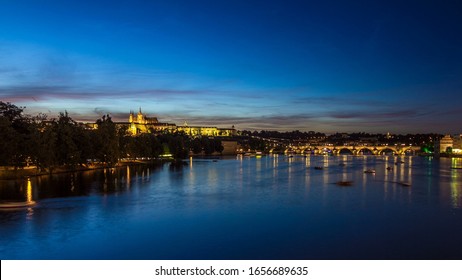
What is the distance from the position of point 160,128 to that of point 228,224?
15061 centimetres

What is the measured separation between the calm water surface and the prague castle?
111 meters

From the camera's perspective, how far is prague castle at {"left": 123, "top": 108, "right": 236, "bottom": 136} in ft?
480

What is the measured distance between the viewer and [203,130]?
625ft

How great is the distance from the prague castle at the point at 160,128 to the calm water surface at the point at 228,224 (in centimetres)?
11137

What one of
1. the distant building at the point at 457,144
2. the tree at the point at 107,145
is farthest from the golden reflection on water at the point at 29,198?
the distant building at the point at 457,144

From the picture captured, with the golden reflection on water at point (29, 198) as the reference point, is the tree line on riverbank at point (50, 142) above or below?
above

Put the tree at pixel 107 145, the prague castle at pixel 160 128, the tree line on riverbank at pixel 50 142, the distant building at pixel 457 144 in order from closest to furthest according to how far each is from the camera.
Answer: the tree line on riverbank at pixel 50 142, the tree at pixel 107 145, the distant building at pixel 457 144, the prague castle at pixel 160 128

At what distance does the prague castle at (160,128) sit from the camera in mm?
146250

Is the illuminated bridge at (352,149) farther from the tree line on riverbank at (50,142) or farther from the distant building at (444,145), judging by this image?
the tree line on riverbank at (50,142)

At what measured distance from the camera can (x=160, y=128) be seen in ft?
541

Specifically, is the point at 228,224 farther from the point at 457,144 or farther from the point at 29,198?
the point at 457,144

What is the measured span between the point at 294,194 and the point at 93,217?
12.6 m

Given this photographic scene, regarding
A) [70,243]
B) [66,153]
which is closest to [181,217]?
[70,243]
